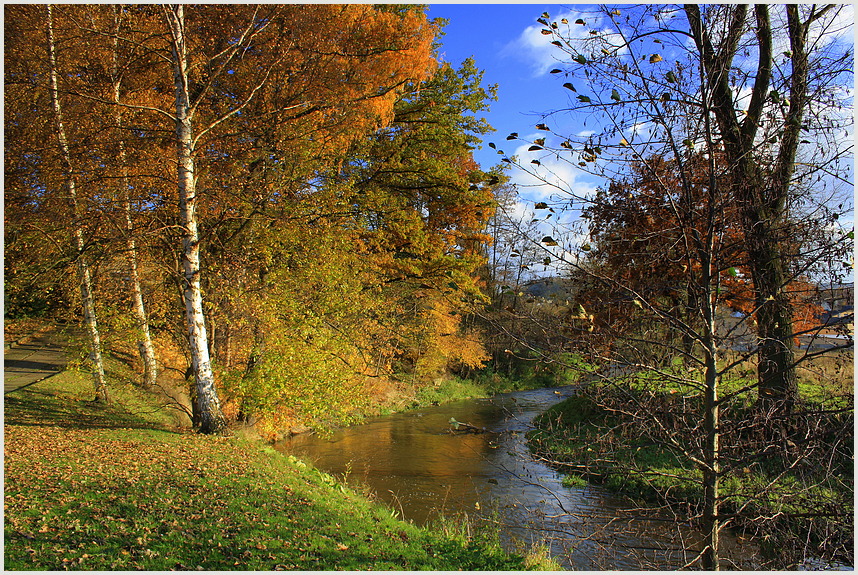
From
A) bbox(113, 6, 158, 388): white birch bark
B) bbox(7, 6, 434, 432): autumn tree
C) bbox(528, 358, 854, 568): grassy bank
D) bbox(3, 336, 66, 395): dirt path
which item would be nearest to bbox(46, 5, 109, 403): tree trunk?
bbox(7, 6, 434, 432): autumn tree

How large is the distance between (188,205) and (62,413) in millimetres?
5507

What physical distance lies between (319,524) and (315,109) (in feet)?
30.8

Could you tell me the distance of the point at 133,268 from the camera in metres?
11.5

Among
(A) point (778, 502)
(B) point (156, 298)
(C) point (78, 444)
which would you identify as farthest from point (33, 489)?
(A) point (778, 502)

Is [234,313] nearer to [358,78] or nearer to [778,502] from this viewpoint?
[358,78]

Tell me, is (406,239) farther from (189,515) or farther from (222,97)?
(189,515)

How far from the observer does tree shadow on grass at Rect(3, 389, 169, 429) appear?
9.92 m

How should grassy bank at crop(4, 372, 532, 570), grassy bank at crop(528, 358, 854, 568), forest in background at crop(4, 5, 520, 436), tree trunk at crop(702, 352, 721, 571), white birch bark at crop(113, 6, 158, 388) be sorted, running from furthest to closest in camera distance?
white birch bark at crop(113, 6, 158, 388), forest in background at crop(4, 5, 520, 436), grassy bank at crop(4, 372, 532, 570), tree trunk at crop(702, 352, 721, 571), grassy bank at crop(528, 358, 854, 568)

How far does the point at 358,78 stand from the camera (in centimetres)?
1134

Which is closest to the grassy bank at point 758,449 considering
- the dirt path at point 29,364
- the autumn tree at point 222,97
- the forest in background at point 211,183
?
the forest in background at point 211,183

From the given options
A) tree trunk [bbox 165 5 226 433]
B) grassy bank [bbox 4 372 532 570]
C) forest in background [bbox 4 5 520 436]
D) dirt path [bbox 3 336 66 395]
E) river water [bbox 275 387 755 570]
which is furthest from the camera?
dirt path [bbox 3 336 66 395]

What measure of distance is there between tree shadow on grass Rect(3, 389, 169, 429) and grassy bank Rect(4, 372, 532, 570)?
71 cm

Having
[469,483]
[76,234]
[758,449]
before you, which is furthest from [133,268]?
[758,449]

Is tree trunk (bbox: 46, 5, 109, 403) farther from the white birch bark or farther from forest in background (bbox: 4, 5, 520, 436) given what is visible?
the white birch bark
